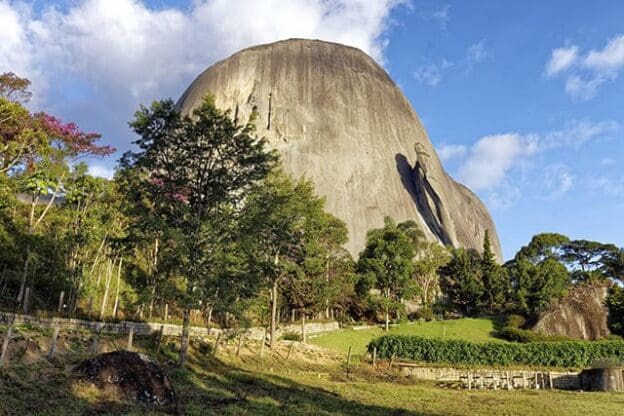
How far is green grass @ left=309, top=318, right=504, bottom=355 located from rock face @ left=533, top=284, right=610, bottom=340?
218 inches

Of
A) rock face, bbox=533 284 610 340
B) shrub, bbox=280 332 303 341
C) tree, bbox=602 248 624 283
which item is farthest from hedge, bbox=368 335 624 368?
tree, bbox=602 248 624 283

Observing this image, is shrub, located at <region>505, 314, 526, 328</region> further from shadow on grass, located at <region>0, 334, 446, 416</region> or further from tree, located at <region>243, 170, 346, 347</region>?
shadow on grass, located at <region>0, 334, 446, 416</region>

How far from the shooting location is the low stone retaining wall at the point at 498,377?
111 feet

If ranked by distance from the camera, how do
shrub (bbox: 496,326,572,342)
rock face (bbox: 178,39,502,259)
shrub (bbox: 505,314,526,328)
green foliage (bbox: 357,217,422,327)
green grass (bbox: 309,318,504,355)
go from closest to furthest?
green grass (bbox: 309,318,504,355) → shrub (bbox: 496,326,572,342) → shrub (bbox: 505,314,526,328) → green foliage (bbox: 357,217,422,327) → rock face (bbox: 178,39,502,259)

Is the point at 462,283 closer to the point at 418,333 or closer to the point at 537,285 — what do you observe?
the point at 537,285

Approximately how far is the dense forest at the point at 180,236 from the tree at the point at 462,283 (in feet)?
28.2

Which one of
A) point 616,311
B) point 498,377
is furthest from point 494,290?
point 498,377

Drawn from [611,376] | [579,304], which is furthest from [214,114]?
[579,304]

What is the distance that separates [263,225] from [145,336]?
8.69 m

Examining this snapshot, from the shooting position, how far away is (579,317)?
5131cm

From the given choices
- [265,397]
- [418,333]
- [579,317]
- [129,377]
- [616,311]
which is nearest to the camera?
[129,377]

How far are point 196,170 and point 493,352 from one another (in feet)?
94.0

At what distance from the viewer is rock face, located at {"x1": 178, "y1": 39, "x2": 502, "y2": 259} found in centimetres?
8244

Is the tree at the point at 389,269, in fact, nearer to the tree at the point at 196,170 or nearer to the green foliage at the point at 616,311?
the green foliage at the point at 616,311
